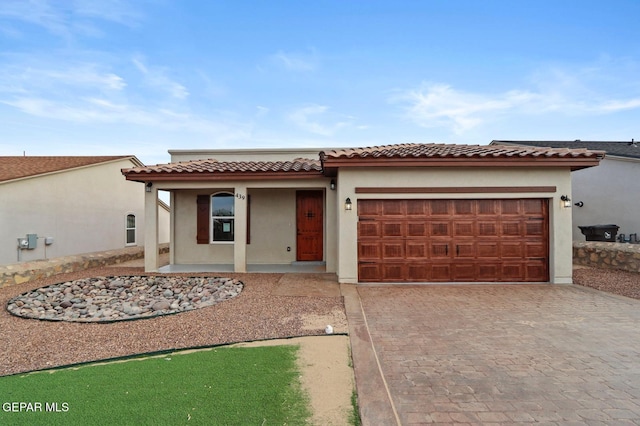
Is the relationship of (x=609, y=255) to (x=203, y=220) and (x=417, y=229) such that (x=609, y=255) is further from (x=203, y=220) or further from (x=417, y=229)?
(x=203, y=220)

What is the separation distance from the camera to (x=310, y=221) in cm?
1183

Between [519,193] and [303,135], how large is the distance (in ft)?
48.5

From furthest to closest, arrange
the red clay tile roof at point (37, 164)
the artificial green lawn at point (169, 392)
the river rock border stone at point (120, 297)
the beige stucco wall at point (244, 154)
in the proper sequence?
the beige stucco wall at point (244, 154) → the red clay tile roof at point (37, 164) → the river rock border stone at point (120, 297) → the artificial green lawn at point (169, 392)

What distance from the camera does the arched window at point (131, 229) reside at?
16.8m

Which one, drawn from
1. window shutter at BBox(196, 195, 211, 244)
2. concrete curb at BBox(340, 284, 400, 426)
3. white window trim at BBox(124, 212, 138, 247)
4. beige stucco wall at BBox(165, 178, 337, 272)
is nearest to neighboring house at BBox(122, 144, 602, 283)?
concrete curb at BBox(340, 284, 400, 426)

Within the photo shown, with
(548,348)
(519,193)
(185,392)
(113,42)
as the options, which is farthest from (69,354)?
(113,42)

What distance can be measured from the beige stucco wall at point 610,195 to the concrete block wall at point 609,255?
3.36 metres

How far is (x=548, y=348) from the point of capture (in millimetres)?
4320

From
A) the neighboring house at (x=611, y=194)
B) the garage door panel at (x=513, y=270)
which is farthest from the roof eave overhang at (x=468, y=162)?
the neighboring house at (x=611, y=194)

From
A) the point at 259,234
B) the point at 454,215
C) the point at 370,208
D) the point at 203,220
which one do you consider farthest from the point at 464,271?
the point at 203,220

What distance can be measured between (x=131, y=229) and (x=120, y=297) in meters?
11.1

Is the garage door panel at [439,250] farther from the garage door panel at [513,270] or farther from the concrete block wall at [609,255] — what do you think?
the concrete block wall at [609,255]

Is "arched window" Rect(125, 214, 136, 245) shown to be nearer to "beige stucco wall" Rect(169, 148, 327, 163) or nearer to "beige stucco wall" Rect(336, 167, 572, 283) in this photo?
"beige stucco wall" Rect(169, 148, 327, 163)

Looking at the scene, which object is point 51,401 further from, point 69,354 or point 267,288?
point 267,288
